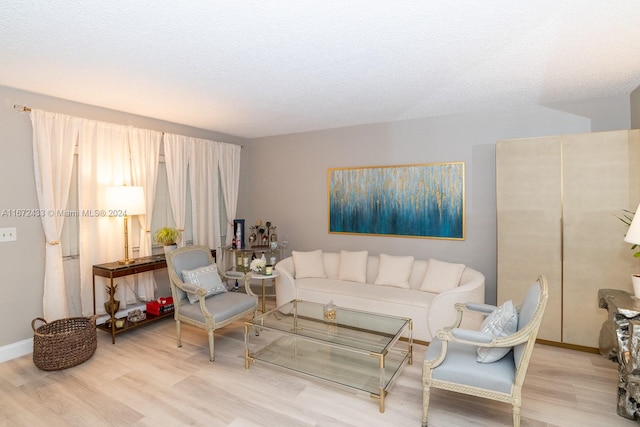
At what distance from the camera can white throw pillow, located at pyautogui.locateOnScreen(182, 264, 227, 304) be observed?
11.6 ft

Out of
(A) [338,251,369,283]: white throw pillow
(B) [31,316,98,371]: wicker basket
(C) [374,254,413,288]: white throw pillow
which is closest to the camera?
(B) [31,316,98,371]: wicker basket

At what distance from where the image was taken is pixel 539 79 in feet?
9.92

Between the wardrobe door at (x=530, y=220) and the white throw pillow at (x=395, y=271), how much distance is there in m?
1.02

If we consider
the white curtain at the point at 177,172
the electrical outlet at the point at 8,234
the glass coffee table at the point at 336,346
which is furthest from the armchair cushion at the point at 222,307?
the electrical outlet at the point at 8,234

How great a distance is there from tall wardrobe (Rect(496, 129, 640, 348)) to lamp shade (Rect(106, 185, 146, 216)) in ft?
13.3

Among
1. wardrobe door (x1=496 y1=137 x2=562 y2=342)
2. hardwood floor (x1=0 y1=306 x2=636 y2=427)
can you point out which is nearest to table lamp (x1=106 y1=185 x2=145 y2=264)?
hardwood floor (x1=0 y1=306 x2=636 y2=427)

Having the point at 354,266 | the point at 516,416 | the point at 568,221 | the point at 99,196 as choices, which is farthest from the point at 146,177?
the point at 568,221

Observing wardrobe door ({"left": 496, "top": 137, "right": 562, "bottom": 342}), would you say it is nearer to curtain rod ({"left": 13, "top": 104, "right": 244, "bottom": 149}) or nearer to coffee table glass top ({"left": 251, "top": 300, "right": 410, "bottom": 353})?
coffee table glass top ({"left": 251, "top": 300, "right": 410, "bottom": 353})

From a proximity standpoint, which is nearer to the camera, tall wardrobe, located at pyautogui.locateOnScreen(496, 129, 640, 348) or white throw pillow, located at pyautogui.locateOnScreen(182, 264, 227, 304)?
tall wardrobe, located at pyautogui.locateOnScreen(496, 129, 640, 348)

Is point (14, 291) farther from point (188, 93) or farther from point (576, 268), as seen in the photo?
point (576, 268)

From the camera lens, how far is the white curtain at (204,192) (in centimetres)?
491

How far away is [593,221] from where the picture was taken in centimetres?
326

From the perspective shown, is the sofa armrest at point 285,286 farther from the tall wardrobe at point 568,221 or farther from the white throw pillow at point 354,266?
the tall wardrobe at point 568,221

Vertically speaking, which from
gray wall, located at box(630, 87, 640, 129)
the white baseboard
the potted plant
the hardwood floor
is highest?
gray wall, located at box(630, 87, 640, 129)
